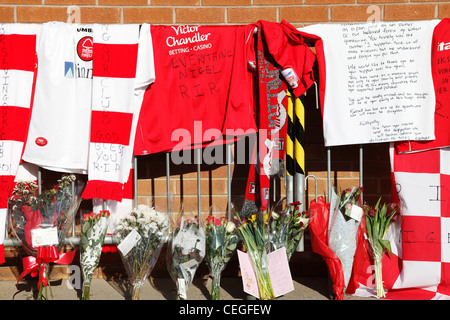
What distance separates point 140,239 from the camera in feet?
10.1

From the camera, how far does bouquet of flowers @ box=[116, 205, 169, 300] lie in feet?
10.0

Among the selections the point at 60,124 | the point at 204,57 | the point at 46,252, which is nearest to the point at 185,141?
the point at 204,57

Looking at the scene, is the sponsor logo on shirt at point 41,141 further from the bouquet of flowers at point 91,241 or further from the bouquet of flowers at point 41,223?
the bouquet of flowers at point 91,241

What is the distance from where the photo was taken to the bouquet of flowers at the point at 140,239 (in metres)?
3.06

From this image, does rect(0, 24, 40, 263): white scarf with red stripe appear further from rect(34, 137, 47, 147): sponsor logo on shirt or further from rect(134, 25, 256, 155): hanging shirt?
rect(134, 25, 256, 155): hanging shirt

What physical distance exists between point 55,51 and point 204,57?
0.89m

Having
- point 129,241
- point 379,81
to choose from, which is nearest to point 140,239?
point 129,241

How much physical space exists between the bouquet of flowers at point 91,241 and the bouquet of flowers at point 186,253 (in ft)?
1.37

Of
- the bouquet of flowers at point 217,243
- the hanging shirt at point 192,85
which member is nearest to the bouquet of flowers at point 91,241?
the hanging shirt at point 192,85

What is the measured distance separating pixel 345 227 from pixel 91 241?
4.83ft

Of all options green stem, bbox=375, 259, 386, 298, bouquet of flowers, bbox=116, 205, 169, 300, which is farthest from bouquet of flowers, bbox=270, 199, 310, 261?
bouquet of flowers, bbox=116, 205, 169, 300

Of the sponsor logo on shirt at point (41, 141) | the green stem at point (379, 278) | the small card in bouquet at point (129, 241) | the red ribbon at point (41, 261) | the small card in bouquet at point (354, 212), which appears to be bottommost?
→ the green stem at point (379, 278)

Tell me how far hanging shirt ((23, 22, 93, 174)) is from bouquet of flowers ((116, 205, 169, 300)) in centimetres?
47

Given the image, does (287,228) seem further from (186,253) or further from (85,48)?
(85,48)
